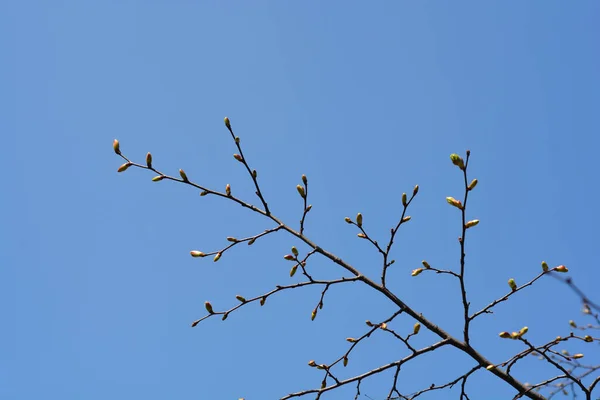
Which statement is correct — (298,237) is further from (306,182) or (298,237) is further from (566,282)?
(566,282)

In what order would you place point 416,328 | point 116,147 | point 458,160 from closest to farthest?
point 458,160, point 416,328, point 116,147

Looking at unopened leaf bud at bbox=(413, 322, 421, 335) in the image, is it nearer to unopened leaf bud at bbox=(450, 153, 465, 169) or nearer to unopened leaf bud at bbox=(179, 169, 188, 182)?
unopened leaf bud at bbox=(450, 153, 465, 169)

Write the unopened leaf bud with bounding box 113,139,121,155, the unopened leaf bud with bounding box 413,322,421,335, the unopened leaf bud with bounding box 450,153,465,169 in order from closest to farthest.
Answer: the unopened leaf bud with bounding box 450,153,465,169
the unopened leaf bud with bounding box 413,322,421,335
the unopened leaf bud with bounding box 113,139,121,155

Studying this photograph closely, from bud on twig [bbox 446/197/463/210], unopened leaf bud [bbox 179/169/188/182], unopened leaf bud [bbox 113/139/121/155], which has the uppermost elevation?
unopened leaf bud [bbox 113/139/121/155]

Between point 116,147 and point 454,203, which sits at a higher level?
point 116,147

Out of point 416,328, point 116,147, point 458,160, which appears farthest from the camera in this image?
point 116,147

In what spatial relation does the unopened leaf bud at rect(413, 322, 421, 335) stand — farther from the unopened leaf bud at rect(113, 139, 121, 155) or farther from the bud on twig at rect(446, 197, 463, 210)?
the unopened leaf bud at rect(113, 139, 121, 155)

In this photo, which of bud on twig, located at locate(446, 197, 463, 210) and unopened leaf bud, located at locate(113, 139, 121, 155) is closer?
bud on twig, located at locate(446, 197, 463, 210)

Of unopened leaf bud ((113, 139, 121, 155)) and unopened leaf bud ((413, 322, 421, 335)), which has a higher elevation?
unopened leaf bud ((113, 139, 121, 155))

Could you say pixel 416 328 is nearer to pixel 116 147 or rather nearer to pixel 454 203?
pixel 454 203

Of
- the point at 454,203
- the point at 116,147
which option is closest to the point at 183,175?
the point at 116,147

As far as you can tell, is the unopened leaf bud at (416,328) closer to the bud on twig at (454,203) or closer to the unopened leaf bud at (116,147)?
the bud on twig at (454,203)

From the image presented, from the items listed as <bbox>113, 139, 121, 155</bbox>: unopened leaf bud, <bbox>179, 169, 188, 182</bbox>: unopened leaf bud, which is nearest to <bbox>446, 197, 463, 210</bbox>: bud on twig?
<bbox>179, 169, 188, 182</bbox>: unopened leaf bud

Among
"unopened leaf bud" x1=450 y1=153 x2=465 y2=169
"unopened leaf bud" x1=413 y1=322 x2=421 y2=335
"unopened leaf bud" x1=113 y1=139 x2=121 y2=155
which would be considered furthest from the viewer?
"unopened leaf bud" x1=113 y1=139 x2=121 y2=155
